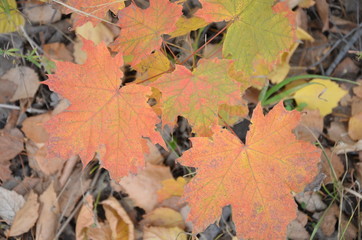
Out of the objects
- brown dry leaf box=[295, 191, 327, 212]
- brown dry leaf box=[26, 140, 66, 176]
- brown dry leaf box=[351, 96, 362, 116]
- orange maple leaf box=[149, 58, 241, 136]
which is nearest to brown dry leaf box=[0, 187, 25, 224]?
brown dry leaf box=[26, 140, 66, 176]

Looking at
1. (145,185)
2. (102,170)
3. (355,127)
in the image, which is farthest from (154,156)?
(355,127)

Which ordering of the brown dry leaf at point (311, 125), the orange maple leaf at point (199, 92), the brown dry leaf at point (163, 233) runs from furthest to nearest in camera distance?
the brown dry leaf at point (311, 125), the brown dry leaf at point (163, 233), the orange maple leaf at point (199, 92)

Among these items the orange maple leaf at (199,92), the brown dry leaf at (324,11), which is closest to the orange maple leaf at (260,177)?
the orange maple leaf at (199,92)

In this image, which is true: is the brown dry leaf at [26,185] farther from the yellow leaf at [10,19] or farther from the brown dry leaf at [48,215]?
the yellow leaf at [10,19]

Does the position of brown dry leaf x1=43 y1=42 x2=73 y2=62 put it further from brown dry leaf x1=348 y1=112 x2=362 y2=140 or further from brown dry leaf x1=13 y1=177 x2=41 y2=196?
brown dry leaf x1=348 y1=112 x2=362 y2=140

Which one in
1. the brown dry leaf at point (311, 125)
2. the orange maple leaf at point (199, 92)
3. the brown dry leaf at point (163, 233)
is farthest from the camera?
the brown dry leaf at point (311, 125)

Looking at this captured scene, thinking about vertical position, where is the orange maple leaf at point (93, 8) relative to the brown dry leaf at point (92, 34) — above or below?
above
